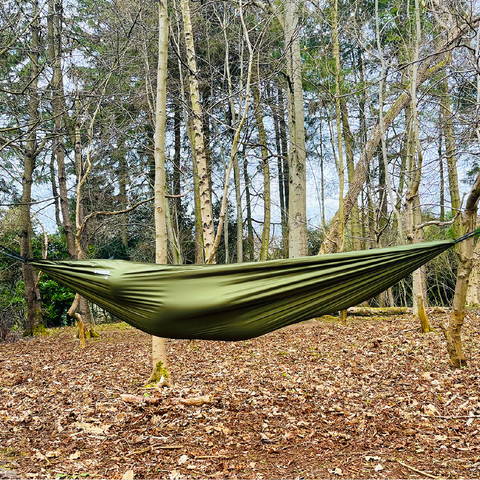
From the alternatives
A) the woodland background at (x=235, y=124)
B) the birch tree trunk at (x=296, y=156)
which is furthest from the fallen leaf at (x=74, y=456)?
the birch tree trunk at (x=296, y=156)

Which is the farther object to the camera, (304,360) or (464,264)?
(304,360)

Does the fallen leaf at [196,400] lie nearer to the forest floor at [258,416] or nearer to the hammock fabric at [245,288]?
the forest floor at [258,416]

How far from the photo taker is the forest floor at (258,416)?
210cm

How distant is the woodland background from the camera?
4945 mm

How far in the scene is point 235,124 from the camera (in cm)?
577

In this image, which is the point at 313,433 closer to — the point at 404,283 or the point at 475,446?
the point at 475,446

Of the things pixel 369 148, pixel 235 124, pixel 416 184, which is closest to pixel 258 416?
pixel 416 184

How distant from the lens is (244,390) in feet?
10.6

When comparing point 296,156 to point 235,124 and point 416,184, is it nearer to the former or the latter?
point 235,124

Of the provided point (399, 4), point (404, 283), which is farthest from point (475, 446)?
point (404, 283)

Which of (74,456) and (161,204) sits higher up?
(161,204)

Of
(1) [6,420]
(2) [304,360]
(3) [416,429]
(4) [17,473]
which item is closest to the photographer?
(4) [17,473]

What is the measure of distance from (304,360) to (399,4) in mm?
5301

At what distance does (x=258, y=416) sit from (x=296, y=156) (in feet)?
14.3
